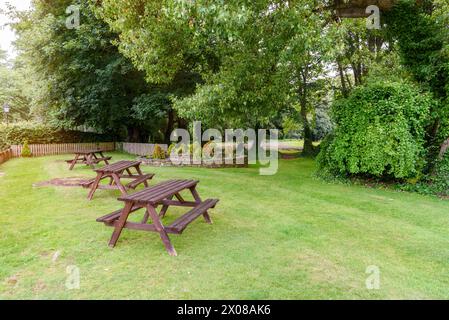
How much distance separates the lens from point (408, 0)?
26.8ft

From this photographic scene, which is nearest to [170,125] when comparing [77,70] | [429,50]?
[77,70]

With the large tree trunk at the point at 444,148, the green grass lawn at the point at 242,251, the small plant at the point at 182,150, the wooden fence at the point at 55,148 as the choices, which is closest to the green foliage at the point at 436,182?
the large tree trunk at the point at 444,148

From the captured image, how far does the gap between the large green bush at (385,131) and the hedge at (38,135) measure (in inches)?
657

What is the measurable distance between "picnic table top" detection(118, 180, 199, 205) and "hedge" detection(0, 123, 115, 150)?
49.6ft

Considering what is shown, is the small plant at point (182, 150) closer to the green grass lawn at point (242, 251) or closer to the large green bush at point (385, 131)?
the green grass lawn at point (242, 251)

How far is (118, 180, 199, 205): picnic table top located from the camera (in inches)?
146

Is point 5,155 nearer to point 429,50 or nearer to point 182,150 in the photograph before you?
point 182,150

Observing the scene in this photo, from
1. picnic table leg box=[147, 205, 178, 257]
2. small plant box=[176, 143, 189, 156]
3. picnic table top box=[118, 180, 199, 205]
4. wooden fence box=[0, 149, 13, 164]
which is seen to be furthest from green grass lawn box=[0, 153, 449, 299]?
wooden fence box=[0, 149, 13, 164]

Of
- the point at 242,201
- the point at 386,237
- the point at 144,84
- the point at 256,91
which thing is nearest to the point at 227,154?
the point at 256,91

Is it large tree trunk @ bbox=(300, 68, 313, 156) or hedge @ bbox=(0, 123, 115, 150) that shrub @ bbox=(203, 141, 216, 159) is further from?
hedge @ bbox=(0, 123, 115, 150)

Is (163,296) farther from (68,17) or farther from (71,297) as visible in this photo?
(68,17)
